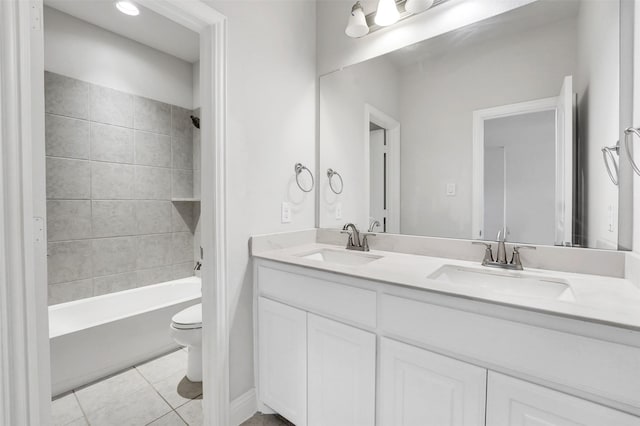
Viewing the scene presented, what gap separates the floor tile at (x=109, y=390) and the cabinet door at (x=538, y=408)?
205 centimetres

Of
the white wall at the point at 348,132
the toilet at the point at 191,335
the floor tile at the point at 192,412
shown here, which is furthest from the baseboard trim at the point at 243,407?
the white wall at the point at 348,132

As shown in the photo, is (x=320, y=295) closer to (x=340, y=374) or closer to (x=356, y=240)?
(x=340, y=374)

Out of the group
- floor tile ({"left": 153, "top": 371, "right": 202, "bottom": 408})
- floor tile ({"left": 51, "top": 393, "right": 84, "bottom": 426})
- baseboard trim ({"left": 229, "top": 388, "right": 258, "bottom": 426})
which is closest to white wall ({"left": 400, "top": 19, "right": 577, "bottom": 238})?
baseboard trim ({"left": 229, "top": 388, "right": 258, "bottom": 426})

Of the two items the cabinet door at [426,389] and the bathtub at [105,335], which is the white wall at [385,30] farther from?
the bathtub at [105,335]

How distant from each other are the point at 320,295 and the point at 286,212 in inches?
26.8

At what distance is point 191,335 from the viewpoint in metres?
1.86

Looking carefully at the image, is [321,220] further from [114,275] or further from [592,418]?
[114,275]

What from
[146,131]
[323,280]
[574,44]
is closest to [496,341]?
[323,280]

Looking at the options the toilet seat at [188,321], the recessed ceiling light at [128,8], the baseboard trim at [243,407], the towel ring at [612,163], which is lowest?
the baseboard trim at [243,407]

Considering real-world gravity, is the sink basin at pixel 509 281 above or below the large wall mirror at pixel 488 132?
below

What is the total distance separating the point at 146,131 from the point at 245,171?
1.72 metres

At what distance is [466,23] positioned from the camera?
1450 millimetres

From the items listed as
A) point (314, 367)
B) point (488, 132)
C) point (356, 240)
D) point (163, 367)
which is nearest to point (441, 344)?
point (314, 367)

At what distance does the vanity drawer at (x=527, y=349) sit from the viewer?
2.28 feet
